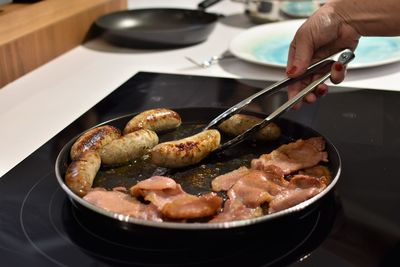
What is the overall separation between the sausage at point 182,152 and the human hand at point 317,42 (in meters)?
0.30

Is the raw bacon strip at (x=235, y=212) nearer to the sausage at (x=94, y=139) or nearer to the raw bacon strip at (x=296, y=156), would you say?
the raw bacon strip at (x=296, y=156)

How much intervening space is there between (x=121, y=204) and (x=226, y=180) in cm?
20

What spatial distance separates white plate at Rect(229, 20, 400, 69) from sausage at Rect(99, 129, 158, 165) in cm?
64

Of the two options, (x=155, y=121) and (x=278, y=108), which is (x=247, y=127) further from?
(x=155, y=121)

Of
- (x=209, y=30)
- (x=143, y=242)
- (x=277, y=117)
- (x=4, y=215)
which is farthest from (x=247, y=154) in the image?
(x=209, y=30)

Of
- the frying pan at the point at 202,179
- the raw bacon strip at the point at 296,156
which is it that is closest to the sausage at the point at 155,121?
the frying pan at the point at 202,179

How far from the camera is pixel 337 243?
836mm

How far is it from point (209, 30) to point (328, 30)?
660 millimetres

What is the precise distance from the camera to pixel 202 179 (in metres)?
1.00

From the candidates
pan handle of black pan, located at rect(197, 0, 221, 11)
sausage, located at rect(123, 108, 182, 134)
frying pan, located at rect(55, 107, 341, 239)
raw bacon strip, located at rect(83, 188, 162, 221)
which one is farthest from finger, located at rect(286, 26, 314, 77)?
pan handle of black pan, located at rect(197, 0, 221, 11)

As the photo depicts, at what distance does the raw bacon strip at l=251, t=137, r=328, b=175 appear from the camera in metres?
1.00

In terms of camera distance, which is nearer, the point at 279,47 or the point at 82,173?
the point at 82,173

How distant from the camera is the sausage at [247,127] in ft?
3.66

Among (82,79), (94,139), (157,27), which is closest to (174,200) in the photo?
(94,139)
